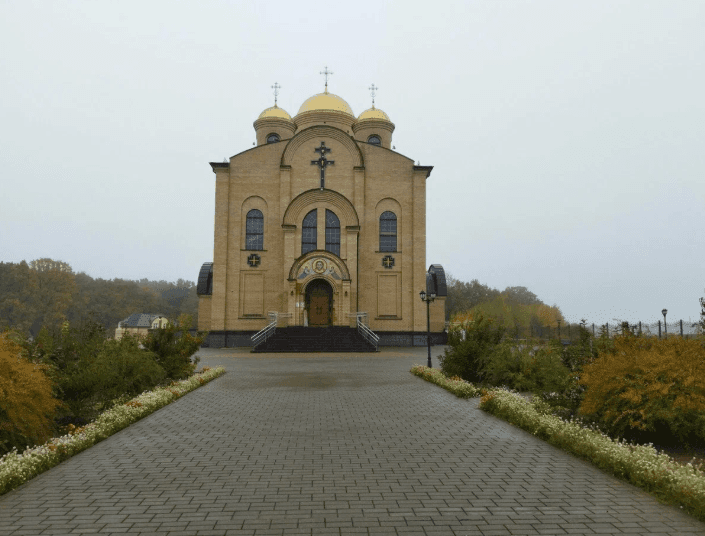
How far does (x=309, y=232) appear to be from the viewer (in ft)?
105

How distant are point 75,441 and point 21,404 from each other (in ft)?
2.70

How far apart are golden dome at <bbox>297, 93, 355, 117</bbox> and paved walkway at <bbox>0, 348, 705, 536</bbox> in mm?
32210

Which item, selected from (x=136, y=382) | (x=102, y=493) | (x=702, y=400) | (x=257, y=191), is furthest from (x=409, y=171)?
(x=102, y=493)


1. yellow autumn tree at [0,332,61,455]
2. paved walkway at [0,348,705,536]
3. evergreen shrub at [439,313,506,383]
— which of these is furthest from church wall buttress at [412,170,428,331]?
yellow autumn tree at [0,332,61,455]

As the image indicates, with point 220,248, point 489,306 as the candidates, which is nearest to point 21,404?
point 220,248

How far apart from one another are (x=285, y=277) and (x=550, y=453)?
2506 centimetres

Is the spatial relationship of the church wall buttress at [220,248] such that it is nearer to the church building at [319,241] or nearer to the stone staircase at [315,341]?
the church building at [319,241]

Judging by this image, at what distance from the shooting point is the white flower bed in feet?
17.6

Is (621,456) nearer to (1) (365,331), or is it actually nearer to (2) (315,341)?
(2) (315,341)

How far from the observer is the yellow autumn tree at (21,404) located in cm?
627

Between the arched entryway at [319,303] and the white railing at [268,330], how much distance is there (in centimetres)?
196

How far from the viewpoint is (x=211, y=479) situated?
5.52 m

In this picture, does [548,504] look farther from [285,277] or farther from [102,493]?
[285,277]

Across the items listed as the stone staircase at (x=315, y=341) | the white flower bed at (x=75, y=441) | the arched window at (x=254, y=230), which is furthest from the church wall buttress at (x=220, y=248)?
the white flower bed at (x=75, y=441)
